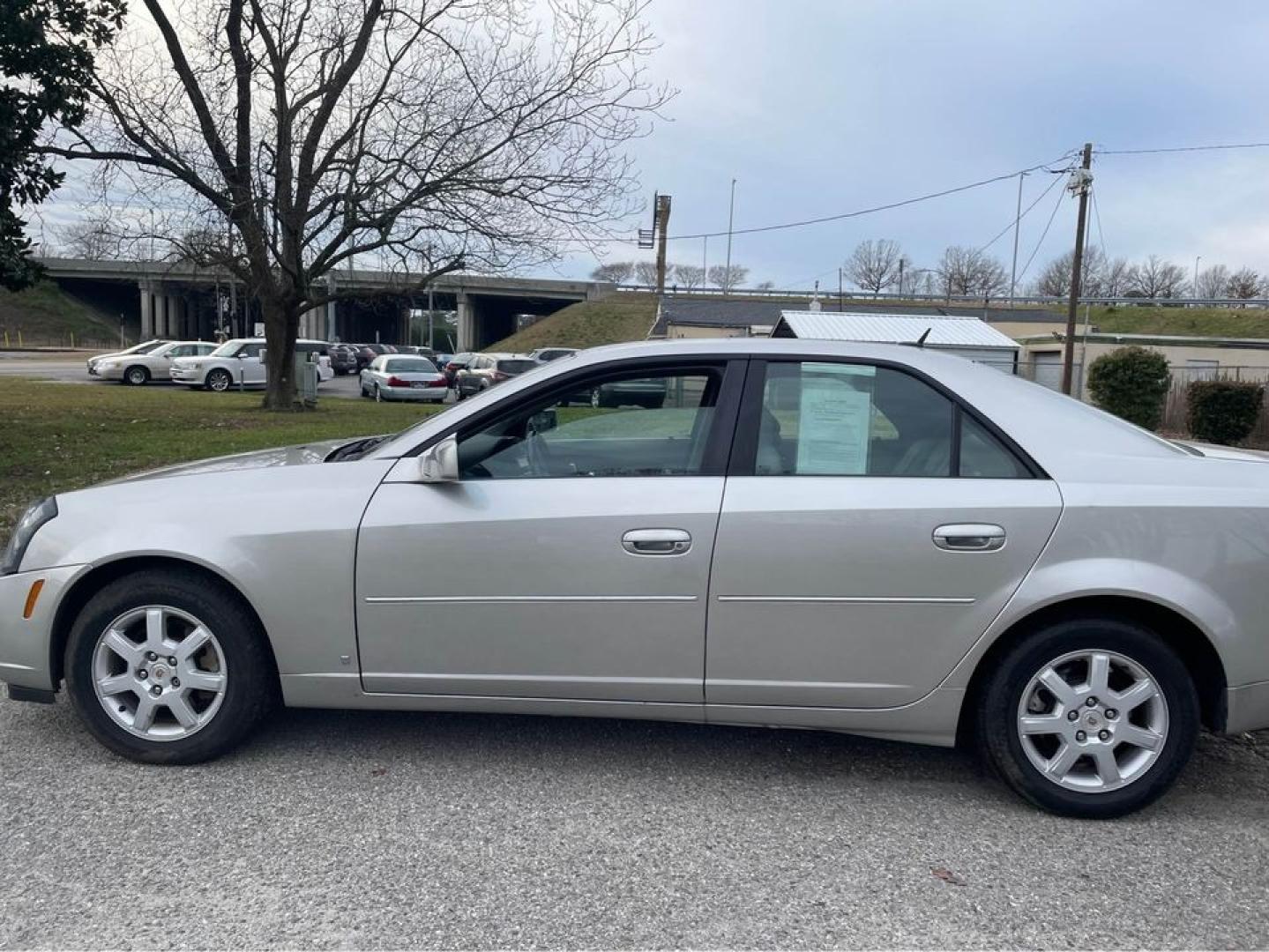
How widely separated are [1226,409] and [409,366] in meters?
21.6

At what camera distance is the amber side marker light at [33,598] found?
360 centimetres

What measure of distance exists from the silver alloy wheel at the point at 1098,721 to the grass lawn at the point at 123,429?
271 inches

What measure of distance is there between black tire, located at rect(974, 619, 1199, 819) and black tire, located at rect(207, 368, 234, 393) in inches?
1253

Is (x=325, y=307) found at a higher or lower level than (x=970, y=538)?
higher

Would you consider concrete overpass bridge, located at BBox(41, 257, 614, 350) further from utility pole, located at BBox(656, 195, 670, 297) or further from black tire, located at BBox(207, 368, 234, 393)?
black tire, located at BBox(207, 368, 234, 393)

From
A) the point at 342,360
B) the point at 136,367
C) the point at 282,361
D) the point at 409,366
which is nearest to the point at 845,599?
the point at 282,361

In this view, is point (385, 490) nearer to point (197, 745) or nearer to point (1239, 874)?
point (197, 745)

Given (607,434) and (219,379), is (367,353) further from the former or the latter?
(607,434)

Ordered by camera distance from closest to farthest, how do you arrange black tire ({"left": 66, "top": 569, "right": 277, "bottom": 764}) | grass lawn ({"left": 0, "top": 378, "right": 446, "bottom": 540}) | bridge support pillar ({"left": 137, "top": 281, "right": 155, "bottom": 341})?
black tire ({"left": 66, "top": 569, "right": 277, "bottom": 764}) < grass lawn ({"left": 0, "top": 378, "right": 446, "bottom": 540}) < bridge support pillar ({"left": 137, "top": 281, "right": 155, "bottom": 341})

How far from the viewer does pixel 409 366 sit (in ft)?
97.9

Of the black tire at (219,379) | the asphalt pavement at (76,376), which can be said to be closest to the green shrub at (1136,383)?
the asphalt pavement at (76,376)

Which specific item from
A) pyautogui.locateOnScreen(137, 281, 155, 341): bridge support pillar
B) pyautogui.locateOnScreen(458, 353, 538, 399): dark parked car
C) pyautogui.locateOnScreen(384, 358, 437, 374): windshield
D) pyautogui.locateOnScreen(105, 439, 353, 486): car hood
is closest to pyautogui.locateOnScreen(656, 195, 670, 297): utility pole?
pyautogui.locateOnScreen(458, 353, 538, 399): dark parked car

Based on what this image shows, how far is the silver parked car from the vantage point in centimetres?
2934

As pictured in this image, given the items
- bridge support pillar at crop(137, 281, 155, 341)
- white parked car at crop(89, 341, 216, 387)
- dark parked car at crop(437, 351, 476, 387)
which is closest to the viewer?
white parked car at crop(89, 341, 216, 387)
